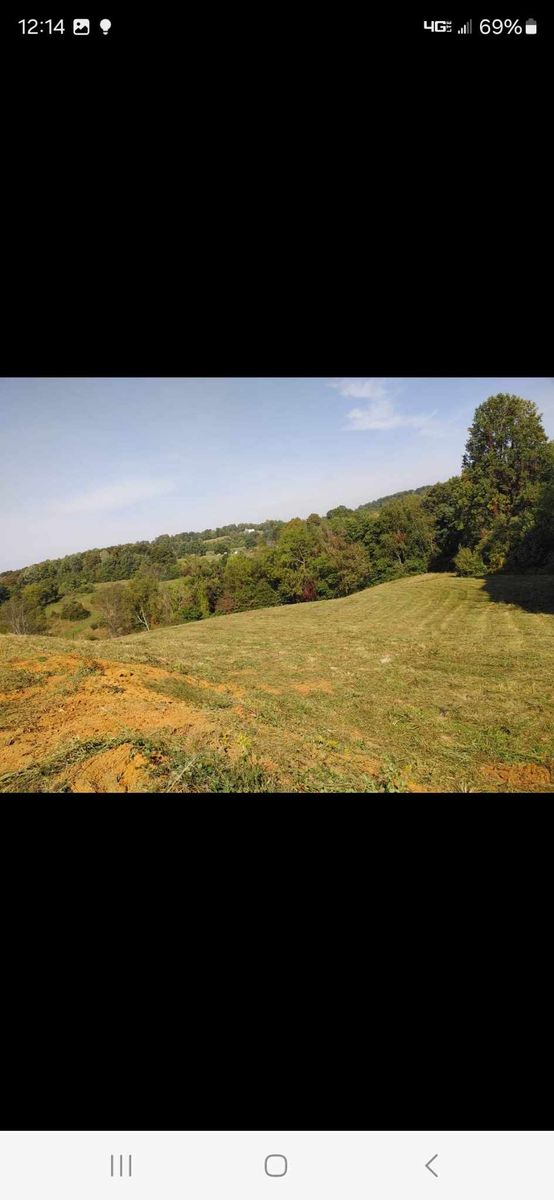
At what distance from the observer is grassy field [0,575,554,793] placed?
2.68 meters

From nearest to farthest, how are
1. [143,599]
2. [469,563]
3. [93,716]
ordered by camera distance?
[93,716], [143,599], [469,563]

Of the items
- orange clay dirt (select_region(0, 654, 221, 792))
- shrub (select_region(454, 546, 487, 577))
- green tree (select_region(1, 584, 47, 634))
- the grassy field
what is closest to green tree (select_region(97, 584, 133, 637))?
the grassy field

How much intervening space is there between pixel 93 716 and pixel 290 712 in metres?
1.80

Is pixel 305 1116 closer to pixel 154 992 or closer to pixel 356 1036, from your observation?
pixel 356 1036

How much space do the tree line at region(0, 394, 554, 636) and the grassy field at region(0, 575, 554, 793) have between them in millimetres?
989

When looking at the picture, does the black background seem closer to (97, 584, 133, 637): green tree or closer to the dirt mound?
the dirt mound

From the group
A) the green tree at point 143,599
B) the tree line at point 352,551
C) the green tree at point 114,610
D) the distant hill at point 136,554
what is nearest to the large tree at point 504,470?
the tree line at point 352,551

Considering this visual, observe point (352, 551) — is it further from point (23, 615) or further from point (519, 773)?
point (519, 773)

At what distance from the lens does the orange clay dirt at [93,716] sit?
2652 millimetres

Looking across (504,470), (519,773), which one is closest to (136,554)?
(519,773)

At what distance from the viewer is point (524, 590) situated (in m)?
6.53

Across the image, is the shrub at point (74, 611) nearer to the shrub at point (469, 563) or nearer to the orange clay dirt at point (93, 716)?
the orange clay dirt at point (93, 716)

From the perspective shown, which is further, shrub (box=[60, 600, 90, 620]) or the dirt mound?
shrub (box=[60, 600, 90, 620])
